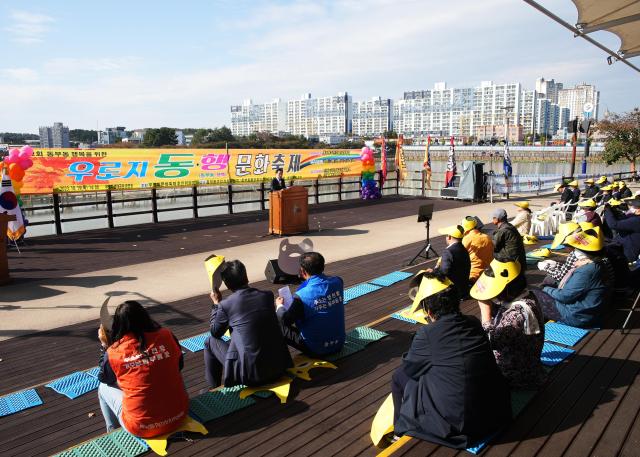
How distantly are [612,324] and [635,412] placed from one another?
1943 mm

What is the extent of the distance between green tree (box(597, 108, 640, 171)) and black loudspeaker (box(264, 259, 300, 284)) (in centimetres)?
2808

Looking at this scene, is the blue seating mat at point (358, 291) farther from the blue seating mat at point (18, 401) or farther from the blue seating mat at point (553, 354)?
the blue seating mat at point (18, 401)

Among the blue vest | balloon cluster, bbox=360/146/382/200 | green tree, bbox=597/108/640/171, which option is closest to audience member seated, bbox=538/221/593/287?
the blue vest

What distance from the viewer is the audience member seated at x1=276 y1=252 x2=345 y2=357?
4.09 metres

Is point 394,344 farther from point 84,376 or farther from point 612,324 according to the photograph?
point 84,376

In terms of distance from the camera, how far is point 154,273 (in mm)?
8328

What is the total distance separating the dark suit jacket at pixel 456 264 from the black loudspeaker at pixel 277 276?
2.74 m

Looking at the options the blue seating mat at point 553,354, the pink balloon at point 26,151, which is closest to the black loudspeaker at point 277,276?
the blue seating mat at point 553,354

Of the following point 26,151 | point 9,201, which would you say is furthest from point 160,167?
point 9,201

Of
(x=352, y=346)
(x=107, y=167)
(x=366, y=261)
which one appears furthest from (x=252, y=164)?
(x=352, y=346)

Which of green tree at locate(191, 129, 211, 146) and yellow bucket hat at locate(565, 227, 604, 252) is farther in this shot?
green tree at locate(191, 129, 211, 146)

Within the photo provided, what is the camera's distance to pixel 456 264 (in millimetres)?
5715

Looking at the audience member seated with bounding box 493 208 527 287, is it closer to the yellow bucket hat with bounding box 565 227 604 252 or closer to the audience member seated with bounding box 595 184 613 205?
the yellow bucket hat with bounding box 565 227 604 252

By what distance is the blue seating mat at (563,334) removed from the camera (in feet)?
14.6
